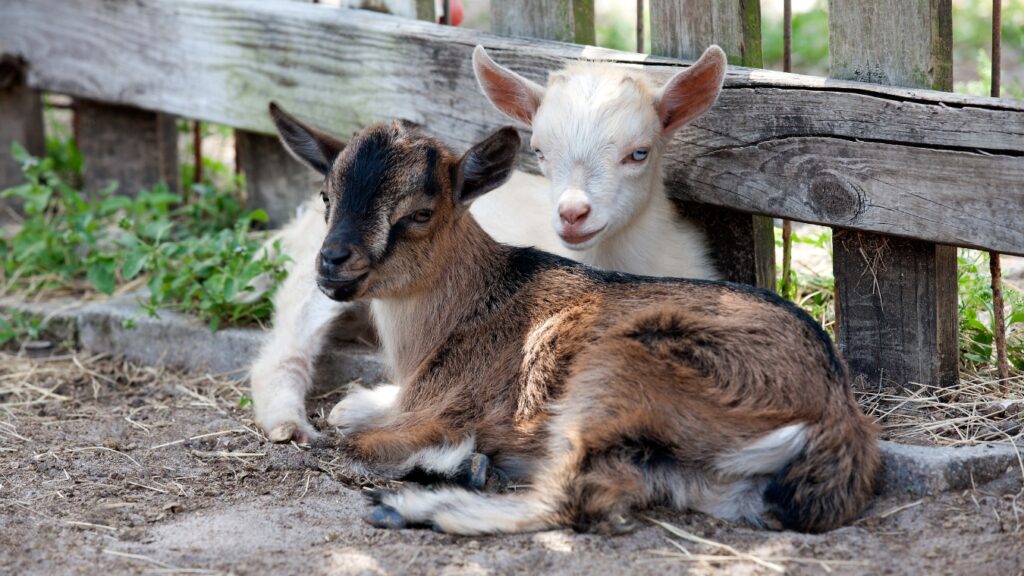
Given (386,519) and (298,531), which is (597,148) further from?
(298,531)

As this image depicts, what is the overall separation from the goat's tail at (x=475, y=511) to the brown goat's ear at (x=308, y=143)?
145 cm

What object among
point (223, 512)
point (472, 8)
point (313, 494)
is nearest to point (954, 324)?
point (313, 494)

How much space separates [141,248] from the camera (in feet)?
19.0

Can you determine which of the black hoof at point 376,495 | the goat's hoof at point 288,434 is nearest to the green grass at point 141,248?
the goat's hoof at point 288,434

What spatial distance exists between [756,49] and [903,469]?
74.2 inches

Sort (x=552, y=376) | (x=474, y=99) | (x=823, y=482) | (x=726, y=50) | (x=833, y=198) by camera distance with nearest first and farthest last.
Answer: (x=823, y=482) < (x=552, y=376) < (x=833, y=198) < (x=726, y=50) < (x=474, y=99)

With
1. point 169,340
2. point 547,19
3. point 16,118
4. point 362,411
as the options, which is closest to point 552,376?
point 362,411

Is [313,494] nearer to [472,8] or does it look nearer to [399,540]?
[399,540]

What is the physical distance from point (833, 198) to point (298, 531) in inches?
88.6

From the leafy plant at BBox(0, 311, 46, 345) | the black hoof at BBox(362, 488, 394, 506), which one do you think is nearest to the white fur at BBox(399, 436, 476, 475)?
the black hoof at BBox(362, 488, 394, 506)

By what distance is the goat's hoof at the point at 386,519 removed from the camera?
370 centimetres

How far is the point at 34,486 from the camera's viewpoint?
420cm

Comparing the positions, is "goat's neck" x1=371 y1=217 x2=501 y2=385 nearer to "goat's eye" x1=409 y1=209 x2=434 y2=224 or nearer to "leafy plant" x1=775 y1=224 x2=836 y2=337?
"goat's eye" x1=409 y1=209 x2=434 y2=224

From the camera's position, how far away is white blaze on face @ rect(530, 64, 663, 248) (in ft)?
14.8
